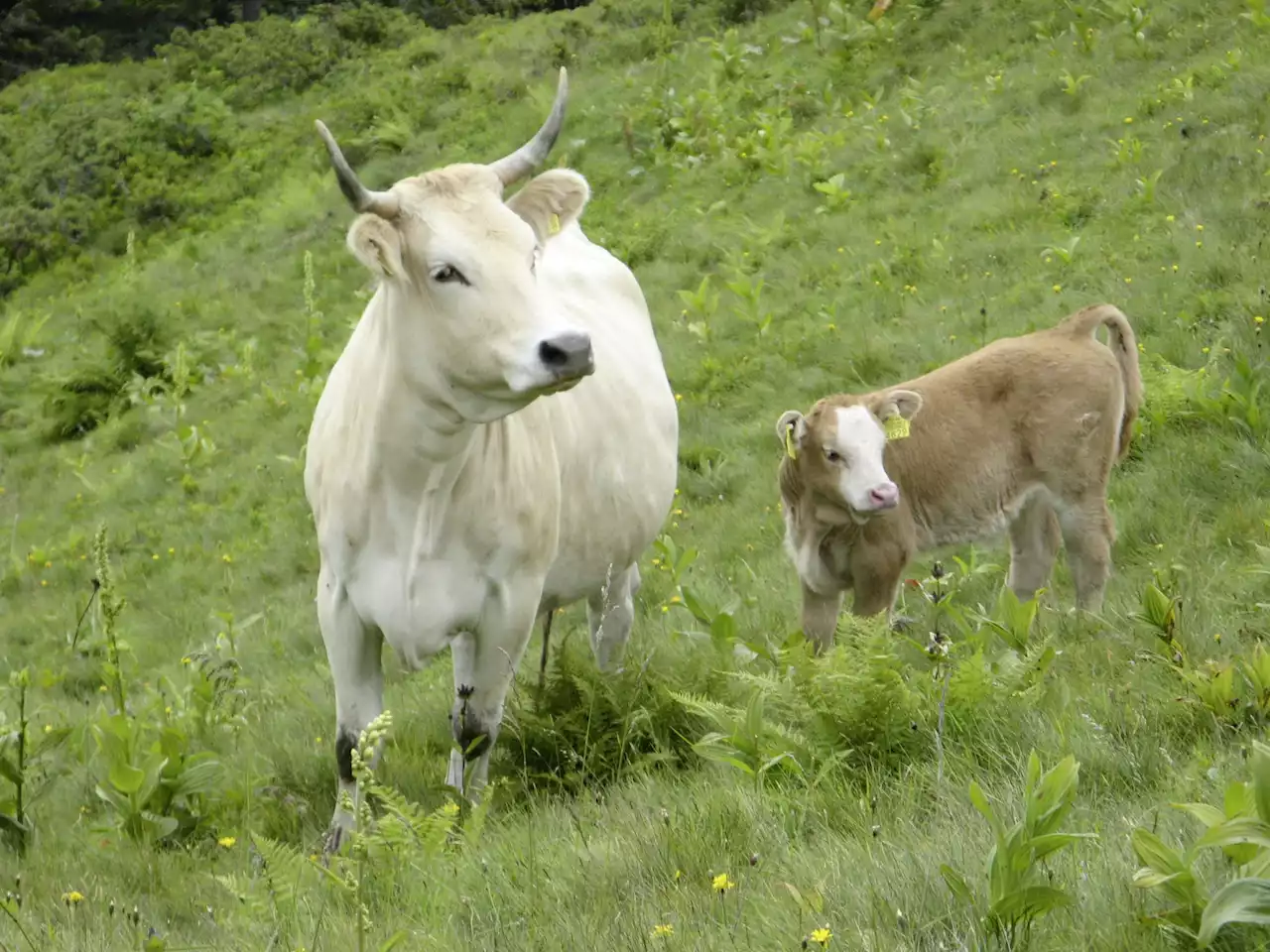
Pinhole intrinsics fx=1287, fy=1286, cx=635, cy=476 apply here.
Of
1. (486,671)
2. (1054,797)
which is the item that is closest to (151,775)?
(486,671)

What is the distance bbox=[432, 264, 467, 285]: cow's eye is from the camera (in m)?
4.07

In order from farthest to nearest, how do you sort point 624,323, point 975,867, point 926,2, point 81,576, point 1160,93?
point 926,2 → point 1160,93 → point 81,576 → point 624,323 → point 975,867

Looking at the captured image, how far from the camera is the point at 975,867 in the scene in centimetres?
265

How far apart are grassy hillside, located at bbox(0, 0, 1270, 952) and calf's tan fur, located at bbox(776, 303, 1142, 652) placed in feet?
1.08

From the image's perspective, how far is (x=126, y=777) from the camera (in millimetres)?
4418

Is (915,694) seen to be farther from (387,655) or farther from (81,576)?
(81,576)

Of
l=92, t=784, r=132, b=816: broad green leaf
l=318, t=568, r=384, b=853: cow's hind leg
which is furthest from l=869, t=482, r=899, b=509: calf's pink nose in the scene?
l=92, t=784, r=132, b=816: broad green leaf

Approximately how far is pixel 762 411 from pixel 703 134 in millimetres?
7104

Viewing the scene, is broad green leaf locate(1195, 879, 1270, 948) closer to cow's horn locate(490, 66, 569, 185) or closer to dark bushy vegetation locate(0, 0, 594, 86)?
cow's horn locate(490, 66, 569, 185)

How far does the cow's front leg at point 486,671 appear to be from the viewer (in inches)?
183

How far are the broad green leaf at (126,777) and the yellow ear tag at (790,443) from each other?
3036 millimetres

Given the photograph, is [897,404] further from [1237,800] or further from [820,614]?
[1237,800]

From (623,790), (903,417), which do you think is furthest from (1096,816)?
(903,417)

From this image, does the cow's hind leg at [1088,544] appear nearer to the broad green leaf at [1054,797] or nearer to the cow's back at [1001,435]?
the cow's back at [1001,435]
